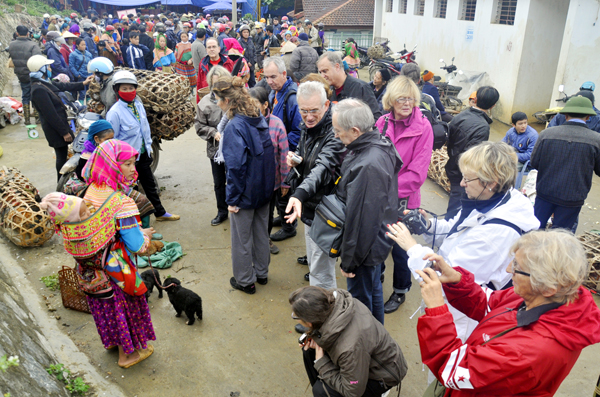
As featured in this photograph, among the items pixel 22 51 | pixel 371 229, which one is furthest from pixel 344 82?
pixel 22 51

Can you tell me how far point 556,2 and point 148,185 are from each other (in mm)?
9708

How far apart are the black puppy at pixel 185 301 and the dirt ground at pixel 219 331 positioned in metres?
0.14

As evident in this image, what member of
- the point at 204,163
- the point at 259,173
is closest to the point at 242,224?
the point at 259,173

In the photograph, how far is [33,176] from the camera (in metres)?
7.01

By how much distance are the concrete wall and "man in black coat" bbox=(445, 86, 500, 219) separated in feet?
18.4

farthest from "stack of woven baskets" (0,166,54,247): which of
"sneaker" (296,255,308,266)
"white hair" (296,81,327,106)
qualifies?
"white hair" (296,81,327,106)

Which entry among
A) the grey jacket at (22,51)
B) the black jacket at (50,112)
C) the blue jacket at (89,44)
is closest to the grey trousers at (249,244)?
the black jacket at (50,112)

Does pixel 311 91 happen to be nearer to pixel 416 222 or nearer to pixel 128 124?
pixel 416 222

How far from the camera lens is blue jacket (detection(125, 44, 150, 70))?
11555 millimetres

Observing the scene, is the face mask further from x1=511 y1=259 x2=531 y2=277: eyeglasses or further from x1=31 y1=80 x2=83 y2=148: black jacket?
x1=511 y1=259 x2=531 y2=277: eyeglasses

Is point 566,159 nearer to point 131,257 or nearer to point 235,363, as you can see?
point 235,363

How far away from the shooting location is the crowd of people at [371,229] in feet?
5.55

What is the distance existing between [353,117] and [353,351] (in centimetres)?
150

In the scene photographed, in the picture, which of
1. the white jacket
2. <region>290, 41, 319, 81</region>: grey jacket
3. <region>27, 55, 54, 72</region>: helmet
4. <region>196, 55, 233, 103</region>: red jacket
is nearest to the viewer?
the white jacket
